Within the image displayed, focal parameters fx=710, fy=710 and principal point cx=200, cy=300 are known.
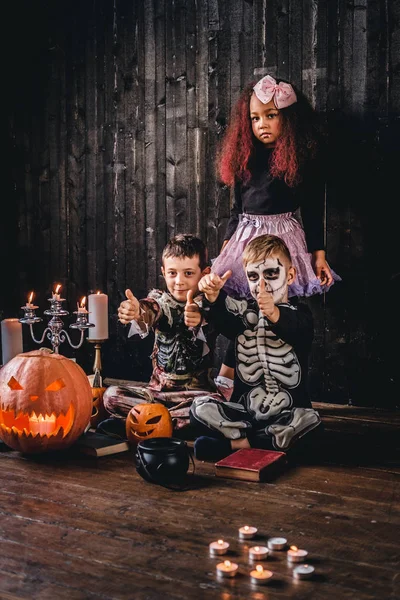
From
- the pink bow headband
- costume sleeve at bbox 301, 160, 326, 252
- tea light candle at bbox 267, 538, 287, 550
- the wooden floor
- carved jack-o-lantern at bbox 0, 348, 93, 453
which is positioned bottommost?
the wooden floor

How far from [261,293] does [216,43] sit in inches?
78.1

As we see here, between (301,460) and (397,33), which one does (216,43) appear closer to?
(397,33)

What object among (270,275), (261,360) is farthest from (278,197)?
(261,360)

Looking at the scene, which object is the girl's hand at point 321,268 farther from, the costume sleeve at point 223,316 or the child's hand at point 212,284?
the child's hand at point 212,284

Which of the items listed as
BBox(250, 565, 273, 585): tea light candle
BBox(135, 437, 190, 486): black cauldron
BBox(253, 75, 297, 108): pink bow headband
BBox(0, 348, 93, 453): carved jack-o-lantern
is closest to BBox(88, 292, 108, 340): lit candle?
BBox(0, 348, 93, 453): carved jack-o-lantern

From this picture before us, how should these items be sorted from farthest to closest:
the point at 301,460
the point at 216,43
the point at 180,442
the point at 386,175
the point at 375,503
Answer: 1. the point at 216,43
2. the point at 386,175
3. the point at 301,460
4. the point at 180,442
5. the point at 375,503

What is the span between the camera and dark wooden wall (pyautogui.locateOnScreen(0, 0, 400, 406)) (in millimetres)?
3875

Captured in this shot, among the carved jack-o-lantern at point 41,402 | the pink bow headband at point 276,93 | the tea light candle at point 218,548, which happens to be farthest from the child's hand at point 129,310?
the tea light candle at point 218,548

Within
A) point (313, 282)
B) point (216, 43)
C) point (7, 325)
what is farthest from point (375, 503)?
point (216, 43)

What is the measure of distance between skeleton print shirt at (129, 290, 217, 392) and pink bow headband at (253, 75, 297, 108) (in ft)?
3.63

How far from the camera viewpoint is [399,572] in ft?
6.22

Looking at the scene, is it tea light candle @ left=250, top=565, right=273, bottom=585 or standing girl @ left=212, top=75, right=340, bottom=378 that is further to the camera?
standing girl @ left=212, top=75, right=340, bottom=378

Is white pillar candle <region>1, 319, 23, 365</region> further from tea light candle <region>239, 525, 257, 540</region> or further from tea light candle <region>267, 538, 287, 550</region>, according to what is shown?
tea light candle <region>267, 538, 287, 550</region>

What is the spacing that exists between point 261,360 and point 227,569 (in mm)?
1306
